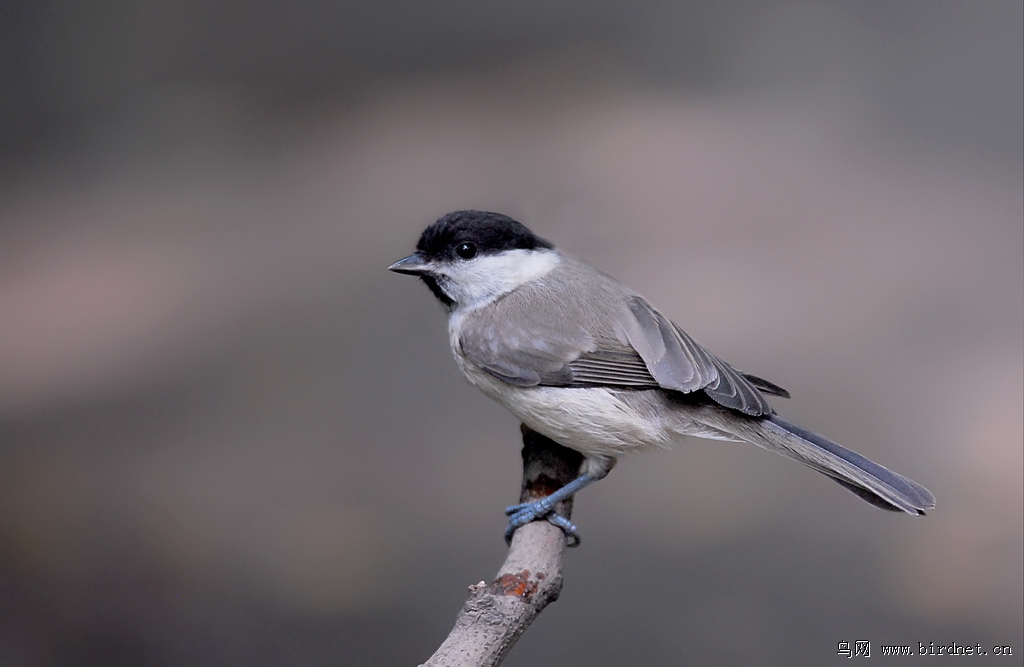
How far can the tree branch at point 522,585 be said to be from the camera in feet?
3.32

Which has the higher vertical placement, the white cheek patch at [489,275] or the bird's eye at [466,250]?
the bird's eye at [466,250]

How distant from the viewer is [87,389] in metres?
1.91

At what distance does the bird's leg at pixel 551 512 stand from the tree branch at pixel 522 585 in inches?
0.4

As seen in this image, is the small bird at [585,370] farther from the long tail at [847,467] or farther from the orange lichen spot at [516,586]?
the orange lichen spot at [516,586]

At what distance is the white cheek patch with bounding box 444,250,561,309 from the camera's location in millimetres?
1378

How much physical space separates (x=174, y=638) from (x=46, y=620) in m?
0.23

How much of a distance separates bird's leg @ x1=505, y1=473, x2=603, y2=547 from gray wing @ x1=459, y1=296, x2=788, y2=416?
15cm

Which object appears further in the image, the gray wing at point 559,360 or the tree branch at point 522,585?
the gray wing at point 559,360

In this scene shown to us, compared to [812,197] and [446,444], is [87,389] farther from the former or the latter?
[812,197]

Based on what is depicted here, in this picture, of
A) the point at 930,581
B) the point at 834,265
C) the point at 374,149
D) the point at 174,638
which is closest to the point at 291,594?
the point at 174,638

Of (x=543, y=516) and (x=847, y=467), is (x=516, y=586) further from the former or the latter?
(x=847, y=467)

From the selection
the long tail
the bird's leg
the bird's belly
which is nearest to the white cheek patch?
the bird's belly

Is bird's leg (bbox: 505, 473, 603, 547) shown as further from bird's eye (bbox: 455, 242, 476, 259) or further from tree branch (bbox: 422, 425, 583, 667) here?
bird's eye (bbox: 455, 242, 476, 259)

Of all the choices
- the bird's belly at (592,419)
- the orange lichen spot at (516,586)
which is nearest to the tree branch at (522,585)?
the orange lichen spot at (516,586)
